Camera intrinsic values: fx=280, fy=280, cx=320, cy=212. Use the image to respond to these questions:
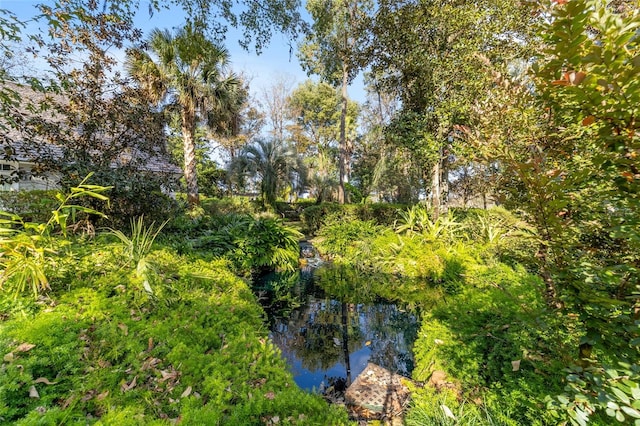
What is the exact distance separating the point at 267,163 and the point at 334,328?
11.0 m

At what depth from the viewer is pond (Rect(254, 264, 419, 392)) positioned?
3.50m

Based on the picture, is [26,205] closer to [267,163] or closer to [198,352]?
[198,352]

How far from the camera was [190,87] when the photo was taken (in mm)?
10617

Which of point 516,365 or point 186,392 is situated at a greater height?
point 516,365

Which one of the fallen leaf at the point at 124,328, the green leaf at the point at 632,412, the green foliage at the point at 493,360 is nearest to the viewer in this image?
the green leaf at the point at 632,412

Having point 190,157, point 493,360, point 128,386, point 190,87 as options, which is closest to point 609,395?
point 493,360

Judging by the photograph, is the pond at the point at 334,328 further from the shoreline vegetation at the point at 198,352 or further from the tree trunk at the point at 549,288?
the tree trunk at the point at 549,288

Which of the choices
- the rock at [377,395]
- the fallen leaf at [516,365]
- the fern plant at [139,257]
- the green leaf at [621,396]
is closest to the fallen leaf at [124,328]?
the fern plant at [139,257]

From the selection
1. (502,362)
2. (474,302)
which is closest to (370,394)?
(502,362)

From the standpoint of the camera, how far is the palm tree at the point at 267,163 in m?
14.1

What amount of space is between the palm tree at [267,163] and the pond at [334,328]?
784cm

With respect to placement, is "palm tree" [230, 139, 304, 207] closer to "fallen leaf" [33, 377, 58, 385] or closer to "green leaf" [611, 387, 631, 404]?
"fallen leaf" [33, 377, 58, 385]

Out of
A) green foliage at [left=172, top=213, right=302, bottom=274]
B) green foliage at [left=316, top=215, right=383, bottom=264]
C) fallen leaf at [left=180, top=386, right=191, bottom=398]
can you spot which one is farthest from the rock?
green foliage at [left=316, top=215, right=383, bottom=264]

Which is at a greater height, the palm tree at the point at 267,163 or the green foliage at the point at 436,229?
the palm tree at the point at 267,163
